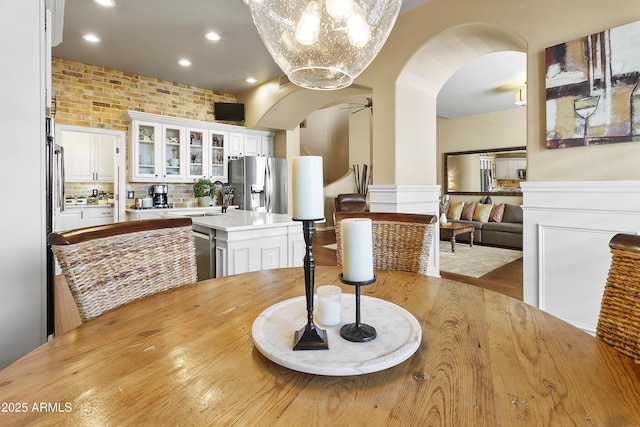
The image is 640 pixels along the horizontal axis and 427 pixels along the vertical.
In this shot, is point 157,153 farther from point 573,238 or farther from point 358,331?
point 573,238

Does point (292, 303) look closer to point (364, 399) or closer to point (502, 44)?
point (364, 399)

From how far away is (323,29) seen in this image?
1.15 m

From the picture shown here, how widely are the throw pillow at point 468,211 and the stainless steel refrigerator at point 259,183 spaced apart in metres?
3.51

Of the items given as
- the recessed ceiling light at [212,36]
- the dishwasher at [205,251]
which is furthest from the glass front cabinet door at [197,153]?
the dishwasher at [205,251]

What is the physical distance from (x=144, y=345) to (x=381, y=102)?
2910 mm

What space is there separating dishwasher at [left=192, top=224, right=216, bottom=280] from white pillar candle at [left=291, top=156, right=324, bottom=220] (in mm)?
1930

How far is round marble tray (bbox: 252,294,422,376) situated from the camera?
586mm

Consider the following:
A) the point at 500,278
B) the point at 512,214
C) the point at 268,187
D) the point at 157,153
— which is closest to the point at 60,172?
the point at 157,153

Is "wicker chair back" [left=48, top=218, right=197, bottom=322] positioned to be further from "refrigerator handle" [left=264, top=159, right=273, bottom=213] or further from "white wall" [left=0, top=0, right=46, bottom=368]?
"refrigerator handle" [left=264, top=159, right=273, bottom=213]

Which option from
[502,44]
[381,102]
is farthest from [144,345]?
[502,44]

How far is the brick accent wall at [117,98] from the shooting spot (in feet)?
13.7

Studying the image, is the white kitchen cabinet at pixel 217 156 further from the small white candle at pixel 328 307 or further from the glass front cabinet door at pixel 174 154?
the small white candle at pixel 328 307

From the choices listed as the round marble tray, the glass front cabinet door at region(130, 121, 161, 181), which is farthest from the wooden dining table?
the glass front cabinet door at region(130, 121, 161, 181)

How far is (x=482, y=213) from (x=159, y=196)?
5.59m
